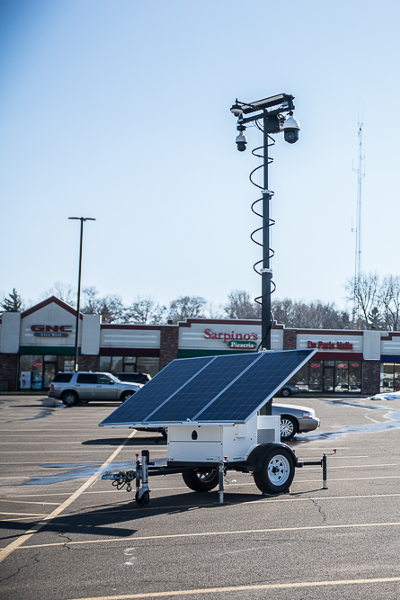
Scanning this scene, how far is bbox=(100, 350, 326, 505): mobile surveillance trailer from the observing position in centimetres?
875

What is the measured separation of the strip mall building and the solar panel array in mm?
33403

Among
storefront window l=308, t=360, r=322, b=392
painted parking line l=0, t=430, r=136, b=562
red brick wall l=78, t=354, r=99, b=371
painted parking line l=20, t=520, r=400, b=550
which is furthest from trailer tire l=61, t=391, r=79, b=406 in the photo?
painted parking line l=20, t=520, r=400, b=550

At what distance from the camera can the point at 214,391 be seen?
9477 millimetres

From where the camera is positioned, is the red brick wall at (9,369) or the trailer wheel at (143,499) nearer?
the trailer wheel at (143,499)

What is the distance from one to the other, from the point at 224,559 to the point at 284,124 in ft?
26.1

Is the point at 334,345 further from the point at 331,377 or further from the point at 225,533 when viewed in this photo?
the point at 225,533

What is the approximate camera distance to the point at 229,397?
909cm

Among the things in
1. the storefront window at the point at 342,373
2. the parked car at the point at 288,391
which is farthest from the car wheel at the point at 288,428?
the storefront window at the point at 342,373

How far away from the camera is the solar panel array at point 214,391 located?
8750mm

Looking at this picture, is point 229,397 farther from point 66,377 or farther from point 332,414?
point 66,377

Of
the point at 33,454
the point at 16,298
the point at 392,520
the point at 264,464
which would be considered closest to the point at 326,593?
the point at 392,520

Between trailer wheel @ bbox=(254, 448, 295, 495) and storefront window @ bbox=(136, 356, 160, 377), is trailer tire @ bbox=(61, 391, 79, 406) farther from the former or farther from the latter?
trailer wheel @ bbox=(254, 448, 295, 495)

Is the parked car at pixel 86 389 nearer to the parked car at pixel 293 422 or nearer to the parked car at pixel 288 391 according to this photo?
the parked car at pixel 288 391

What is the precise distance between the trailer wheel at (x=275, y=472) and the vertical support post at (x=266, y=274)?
2.09 m
